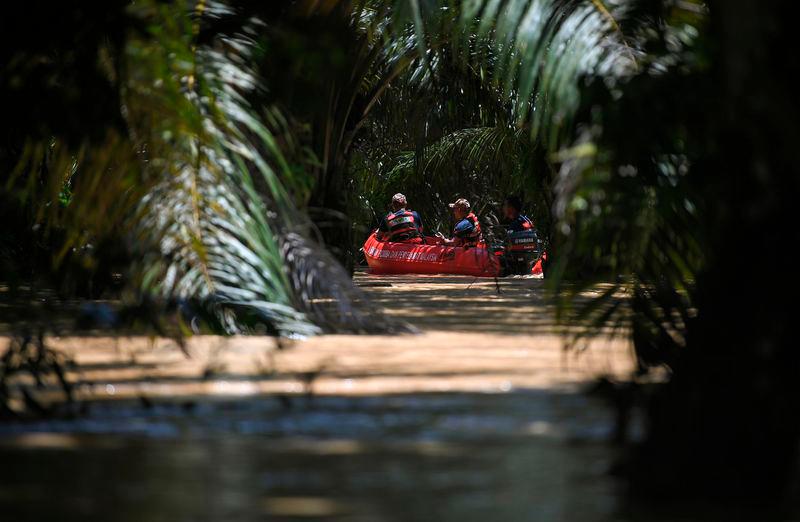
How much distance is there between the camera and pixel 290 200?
940cm

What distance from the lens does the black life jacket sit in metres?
24.9

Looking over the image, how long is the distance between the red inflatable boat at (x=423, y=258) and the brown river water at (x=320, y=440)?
49.6ft

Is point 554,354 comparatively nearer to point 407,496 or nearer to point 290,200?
point 290,200

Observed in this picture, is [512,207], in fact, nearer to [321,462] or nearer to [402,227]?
[402,227]

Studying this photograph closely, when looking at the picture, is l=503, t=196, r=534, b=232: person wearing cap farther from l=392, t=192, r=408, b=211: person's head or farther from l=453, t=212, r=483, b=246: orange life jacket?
l=392, t=192, r=408, b=211: person's head

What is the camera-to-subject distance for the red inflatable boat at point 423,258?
23547 mm

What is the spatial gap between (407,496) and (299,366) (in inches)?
124

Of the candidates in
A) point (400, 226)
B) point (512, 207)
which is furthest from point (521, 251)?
point (400, 226)

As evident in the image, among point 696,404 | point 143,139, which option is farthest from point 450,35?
point 696,404

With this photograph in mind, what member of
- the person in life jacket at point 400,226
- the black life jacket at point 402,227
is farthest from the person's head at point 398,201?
the black life jacket at point 402,227

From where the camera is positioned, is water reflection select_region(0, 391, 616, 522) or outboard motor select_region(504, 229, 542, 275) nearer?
water reflection select_region(0, 391, 616, 522)

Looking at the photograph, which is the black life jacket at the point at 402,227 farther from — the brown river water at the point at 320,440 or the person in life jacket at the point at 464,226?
the brown river water at the point at 320,440

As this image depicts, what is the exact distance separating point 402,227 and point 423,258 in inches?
30.5

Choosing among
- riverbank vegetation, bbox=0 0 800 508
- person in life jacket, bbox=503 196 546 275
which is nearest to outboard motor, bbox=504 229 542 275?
person in life jacket, bbox=503 196 546 275
